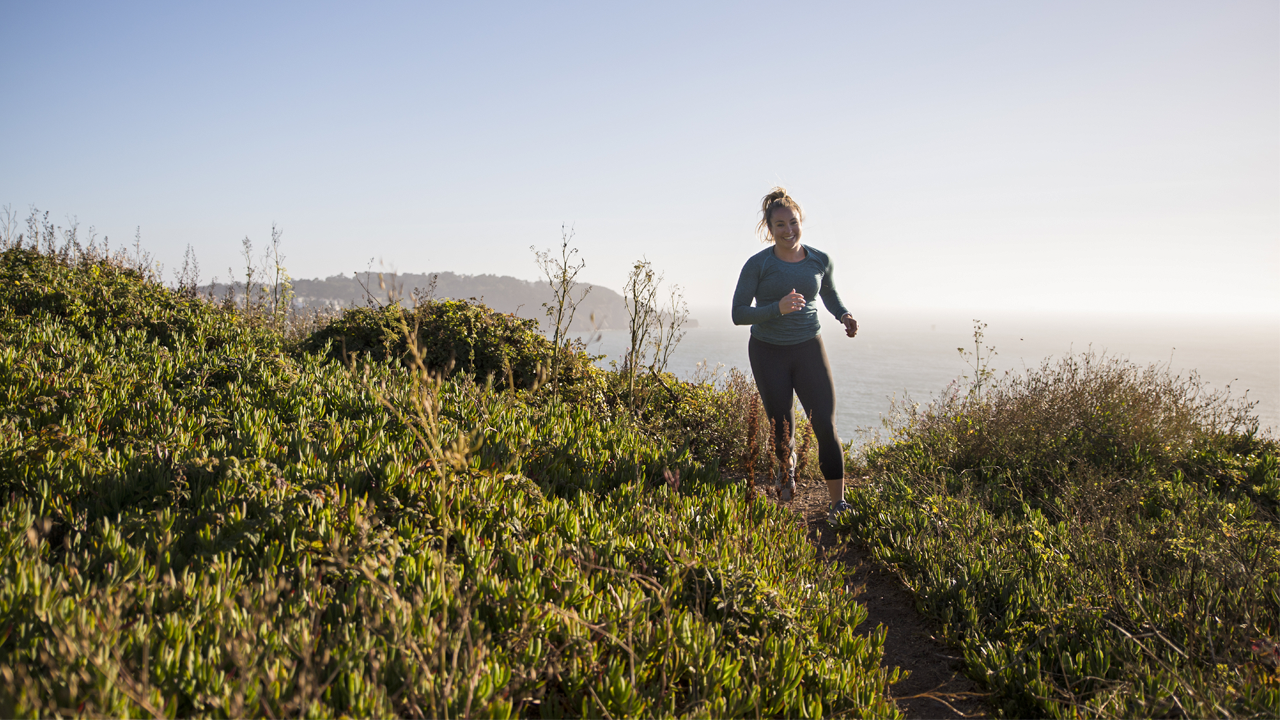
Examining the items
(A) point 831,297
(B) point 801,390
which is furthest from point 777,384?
(A) point 831,297

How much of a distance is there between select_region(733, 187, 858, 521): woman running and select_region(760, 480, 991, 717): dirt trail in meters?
0.77

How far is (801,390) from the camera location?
481 centimetres

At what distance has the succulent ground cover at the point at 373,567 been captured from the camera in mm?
1843

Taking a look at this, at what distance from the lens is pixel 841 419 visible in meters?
20.9

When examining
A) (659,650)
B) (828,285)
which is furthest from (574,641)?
(828,285)

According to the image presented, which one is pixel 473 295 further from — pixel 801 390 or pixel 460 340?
A: pixel 801 390

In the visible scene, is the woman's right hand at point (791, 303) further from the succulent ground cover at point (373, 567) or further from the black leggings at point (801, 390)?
the succulent ground cover at point (373, 567)

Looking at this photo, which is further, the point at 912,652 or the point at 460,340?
the point at 460,340

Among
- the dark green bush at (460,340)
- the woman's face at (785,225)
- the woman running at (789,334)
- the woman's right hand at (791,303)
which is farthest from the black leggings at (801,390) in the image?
the dark green bush at (460,340)

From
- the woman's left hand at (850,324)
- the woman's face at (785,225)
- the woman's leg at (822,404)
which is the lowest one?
the woman's leg at (822,404)

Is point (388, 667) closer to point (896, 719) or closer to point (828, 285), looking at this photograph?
point (896, 719)

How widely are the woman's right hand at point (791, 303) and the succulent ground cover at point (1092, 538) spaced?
157 centimetres

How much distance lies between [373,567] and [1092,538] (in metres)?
4.17

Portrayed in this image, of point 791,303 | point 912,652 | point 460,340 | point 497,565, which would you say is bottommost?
point 912,652
